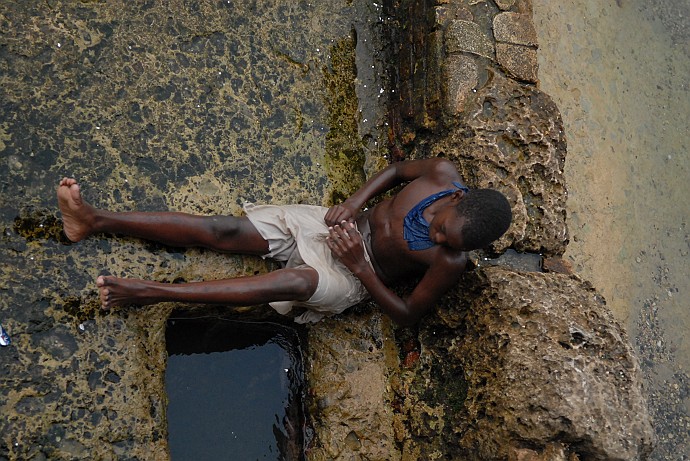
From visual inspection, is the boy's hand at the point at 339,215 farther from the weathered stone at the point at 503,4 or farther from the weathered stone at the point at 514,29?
the weathered stone at the point at 503,4

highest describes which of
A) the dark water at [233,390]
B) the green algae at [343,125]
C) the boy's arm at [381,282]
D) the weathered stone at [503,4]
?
the weathered stone at [503,4]

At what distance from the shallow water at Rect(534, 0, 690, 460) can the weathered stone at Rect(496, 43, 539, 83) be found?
0.74 meters

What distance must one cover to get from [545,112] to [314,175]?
47.6 inches

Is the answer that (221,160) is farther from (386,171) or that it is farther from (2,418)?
(2,418)

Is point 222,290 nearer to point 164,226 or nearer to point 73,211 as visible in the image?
point 164,226

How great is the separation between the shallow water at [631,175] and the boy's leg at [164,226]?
2074 mm

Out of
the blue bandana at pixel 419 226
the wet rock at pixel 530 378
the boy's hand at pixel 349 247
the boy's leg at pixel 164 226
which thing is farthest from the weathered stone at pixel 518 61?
the boy's leg at pixel 164 226

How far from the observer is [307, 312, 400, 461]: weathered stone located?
331cm

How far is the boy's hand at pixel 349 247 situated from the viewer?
3096mm

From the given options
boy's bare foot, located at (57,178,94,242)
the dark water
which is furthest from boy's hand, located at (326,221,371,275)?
boy's bare foot, located at (57,178,94,242)

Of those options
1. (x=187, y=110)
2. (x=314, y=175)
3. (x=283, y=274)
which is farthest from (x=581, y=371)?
(x=187, y=110)

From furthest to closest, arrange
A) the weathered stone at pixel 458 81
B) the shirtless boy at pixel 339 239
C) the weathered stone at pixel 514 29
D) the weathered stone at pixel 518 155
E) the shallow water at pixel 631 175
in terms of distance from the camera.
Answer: the shallow water at pixel 631 175 → the weathered stone at pixel 514 29 → the weathered stone at pixel 458 81 → the weathered stone at pixel 518 155 → the shirtless boy at pixel 339 239

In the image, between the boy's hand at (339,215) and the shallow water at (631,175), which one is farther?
the shallow water at (631,175)

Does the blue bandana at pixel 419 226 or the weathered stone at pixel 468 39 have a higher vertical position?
the weathered stone at pixel 468 39
